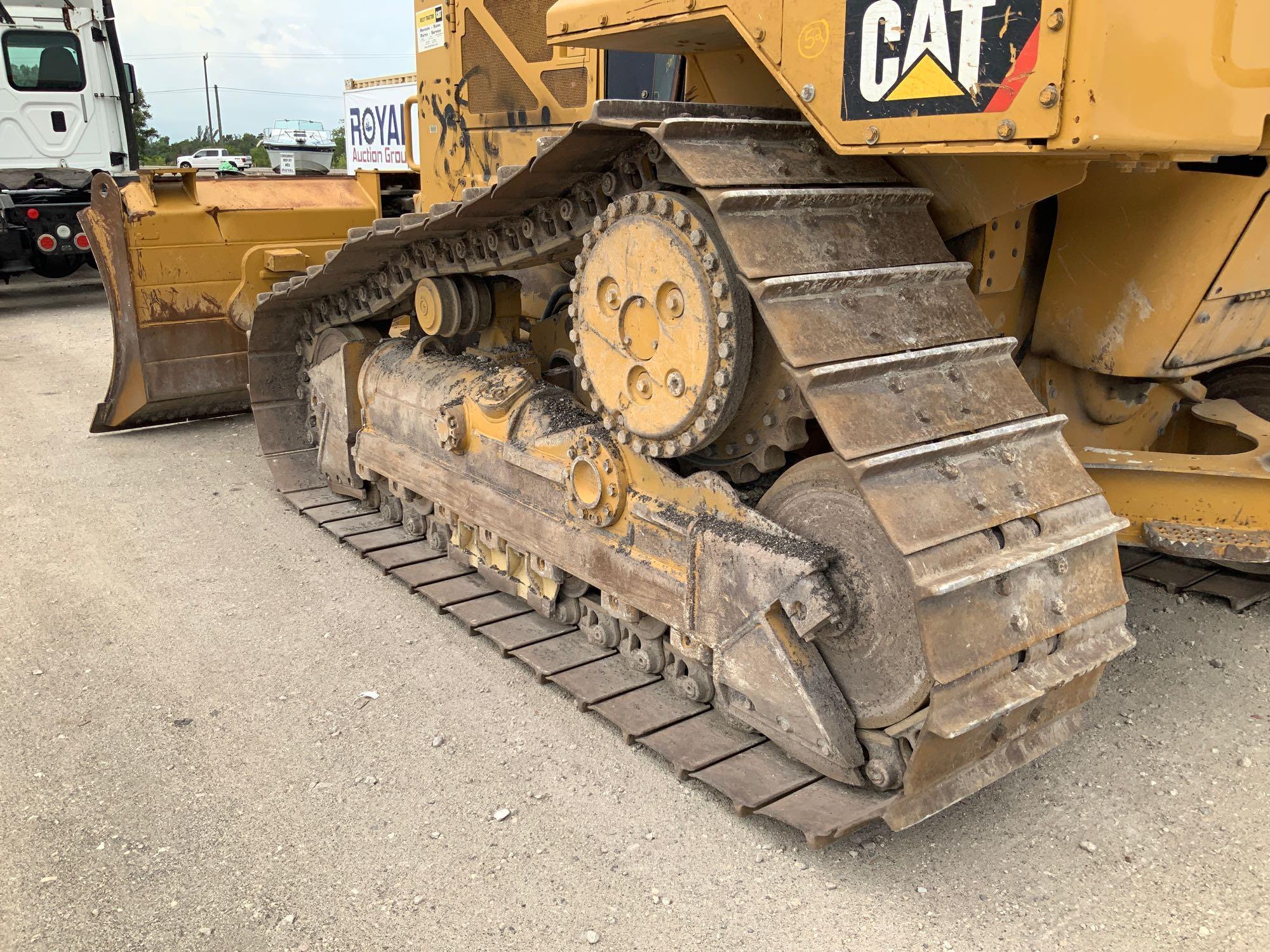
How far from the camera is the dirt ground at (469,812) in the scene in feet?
8.39

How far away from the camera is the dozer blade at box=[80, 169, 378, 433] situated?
6406 mm

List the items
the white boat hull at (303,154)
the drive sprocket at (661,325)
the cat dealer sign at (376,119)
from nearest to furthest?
the drive sprocket at (661,325)
the cat dealer sign at (376,119)
the white boat hull at (303,154)

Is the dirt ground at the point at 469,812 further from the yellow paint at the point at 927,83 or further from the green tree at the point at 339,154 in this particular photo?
the green tree at the point at 339,154

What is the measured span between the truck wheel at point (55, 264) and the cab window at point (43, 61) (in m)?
2.00

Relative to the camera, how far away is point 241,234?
22.4 feet

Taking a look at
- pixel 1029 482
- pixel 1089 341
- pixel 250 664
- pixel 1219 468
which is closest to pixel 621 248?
pixel 1029 482

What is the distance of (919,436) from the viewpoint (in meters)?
2.60

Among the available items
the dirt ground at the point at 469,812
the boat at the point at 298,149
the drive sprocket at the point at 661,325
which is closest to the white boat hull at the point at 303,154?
the boat at the point at 298,149

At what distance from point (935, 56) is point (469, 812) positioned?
2.28 m

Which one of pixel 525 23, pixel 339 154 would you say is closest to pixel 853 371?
pixel 525 23

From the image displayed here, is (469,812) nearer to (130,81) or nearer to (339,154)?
(130,81)

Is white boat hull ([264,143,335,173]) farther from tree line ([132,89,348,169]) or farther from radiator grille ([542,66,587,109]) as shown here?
radiator grille ([542,66,587,109])

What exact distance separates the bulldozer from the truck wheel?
10693mm

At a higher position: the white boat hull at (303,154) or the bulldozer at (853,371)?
the white boat hull at (303,154)
